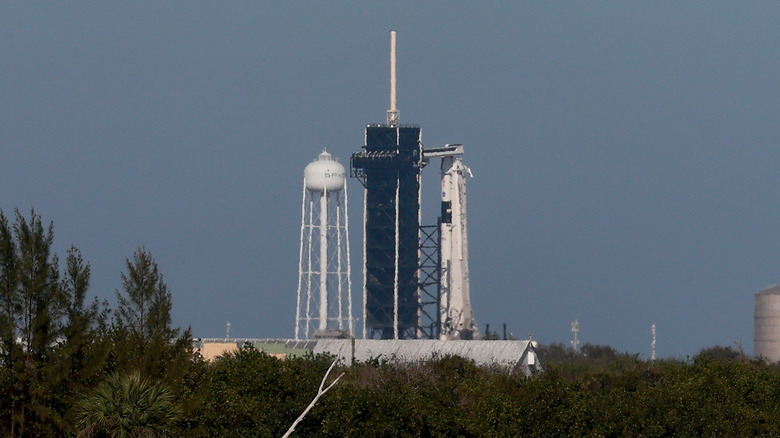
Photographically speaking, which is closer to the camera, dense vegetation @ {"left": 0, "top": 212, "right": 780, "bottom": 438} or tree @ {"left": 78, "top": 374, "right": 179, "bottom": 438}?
tree @ {"left": 78, "top": 374, "right": 179, "bottom": 438}

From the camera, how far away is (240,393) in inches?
3054

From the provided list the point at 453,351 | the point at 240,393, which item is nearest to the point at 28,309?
the point at 240,393

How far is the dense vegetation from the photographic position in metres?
67.9

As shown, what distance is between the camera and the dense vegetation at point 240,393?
223 ft

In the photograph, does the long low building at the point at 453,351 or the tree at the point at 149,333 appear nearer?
the tree at the point at 149,333

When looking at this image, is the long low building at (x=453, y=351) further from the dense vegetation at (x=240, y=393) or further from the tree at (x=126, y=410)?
the tree at (x=126, y=410)

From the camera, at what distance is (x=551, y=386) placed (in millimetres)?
79500

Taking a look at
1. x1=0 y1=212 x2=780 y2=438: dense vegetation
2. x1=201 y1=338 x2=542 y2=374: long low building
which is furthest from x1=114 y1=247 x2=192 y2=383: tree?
x1=201 y1=338 x2=542 y2=374: long low building

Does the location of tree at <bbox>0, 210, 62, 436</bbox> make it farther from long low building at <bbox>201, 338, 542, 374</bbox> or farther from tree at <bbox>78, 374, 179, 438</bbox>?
long low building at <bbox>201, 338, 542, 374</bbox>

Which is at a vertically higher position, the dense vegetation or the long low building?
the long low building

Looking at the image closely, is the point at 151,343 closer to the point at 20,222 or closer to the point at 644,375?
the point at 20,222

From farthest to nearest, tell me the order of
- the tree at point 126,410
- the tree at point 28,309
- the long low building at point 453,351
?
the long low building at point 453,351 < the tree at point 28,309 < the tree at point 126,410

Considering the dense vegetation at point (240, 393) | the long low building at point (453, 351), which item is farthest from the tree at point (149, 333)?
the long low building at point (453, 351)

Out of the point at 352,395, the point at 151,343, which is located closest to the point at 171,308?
the point at 151,343
